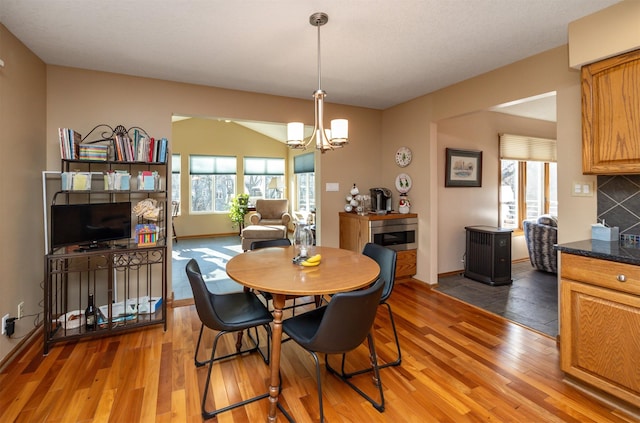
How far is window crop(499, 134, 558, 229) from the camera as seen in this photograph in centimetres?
493

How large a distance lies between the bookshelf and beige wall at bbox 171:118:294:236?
4.79 metres

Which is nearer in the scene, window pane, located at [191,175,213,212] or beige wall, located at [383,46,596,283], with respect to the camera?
beige wall, located at [383,46,596,283]

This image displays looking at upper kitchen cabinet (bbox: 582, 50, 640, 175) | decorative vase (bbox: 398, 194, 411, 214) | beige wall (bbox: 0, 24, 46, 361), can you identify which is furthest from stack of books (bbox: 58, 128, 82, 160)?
upper kitchen cabinet (bbox: 582, 50, 640, 175)

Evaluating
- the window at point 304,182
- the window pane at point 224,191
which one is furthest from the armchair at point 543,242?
the window pane at point 224,191

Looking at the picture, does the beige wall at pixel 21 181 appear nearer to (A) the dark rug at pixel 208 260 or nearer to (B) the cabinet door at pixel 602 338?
(A) the dark rug at pixel 208 260

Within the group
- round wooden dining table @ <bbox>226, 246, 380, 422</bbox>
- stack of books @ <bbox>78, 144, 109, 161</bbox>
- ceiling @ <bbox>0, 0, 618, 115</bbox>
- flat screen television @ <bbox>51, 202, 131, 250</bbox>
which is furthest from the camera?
stack of books @ <bbox>78, 144, 109, 161</bbox>

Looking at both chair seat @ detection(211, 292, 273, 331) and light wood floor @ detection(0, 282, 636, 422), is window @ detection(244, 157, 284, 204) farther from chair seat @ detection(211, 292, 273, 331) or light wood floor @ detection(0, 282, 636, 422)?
chair seat @ detection(211, 292, 273, 331)

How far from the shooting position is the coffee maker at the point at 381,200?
4.37 metres

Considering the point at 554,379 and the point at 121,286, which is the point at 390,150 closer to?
the point at 554,379

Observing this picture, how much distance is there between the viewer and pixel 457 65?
298 centimetres

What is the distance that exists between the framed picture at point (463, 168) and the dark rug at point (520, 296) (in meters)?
1.37

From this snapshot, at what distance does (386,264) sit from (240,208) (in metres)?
6.00

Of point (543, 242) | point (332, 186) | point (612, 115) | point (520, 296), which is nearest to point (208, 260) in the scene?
point (332, 186)

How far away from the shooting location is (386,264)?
2.42 meters
